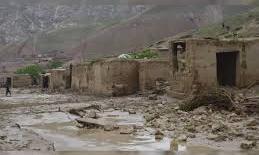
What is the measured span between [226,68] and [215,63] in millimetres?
2390

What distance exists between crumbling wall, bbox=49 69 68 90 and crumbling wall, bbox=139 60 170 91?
1502 centimetres

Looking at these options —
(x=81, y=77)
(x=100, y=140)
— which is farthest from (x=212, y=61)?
(x=81, y=77)

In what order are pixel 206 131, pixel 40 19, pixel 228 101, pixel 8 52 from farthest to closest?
pixel 40 19
pixel 8 52
pixel 228 101
pixel 206 131

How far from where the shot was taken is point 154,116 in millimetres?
18141

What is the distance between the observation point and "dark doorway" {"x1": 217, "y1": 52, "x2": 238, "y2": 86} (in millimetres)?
25297

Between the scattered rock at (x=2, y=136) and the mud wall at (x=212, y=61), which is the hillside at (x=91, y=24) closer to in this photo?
the mud wall at (x=212, y=61)

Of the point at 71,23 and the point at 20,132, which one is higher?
the point at 71,23

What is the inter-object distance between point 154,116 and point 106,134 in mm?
3631

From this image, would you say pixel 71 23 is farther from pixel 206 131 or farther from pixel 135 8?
pixel 206 131

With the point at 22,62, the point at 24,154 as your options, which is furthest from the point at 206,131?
the point at 22,62

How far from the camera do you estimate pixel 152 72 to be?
3070 cm

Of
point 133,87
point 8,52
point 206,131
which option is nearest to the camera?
point 206,131

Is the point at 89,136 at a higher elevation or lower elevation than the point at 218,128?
lower

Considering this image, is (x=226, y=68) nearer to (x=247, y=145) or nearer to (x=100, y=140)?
(x=100, y=140)
